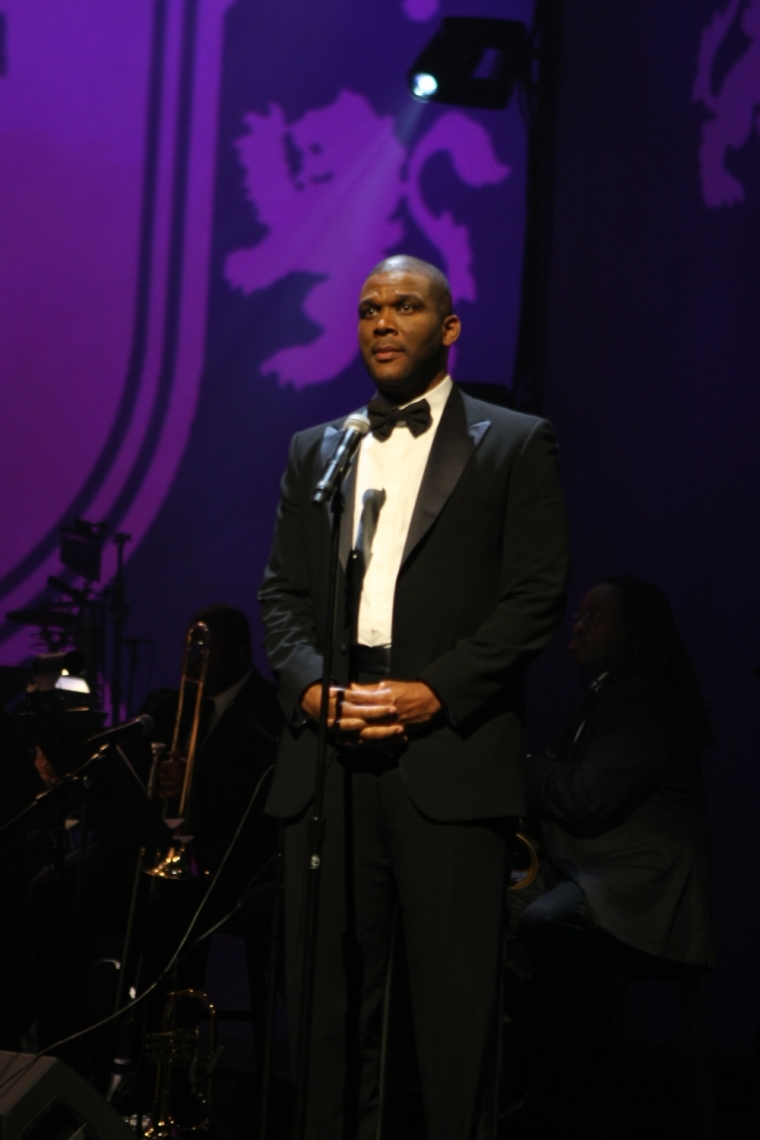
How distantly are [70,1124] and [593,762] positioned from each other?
73.7 inches

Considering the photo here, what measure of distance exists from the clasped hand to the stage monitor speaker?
27.8 inches

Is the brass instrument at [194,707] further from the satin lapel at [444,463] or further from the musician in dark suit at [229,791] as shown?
the satin lapel at [444,463]

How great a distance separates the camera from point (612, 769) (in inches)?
131

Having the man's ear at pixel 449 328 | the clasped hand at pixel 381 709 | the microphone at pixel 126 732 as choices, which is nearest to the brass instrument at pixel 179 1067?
the microphone at pixel 126 732

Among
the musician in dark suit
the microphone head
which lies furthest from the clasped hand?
the musician in dark suit

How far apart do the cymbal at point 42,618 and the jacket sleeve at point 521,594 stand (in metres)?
2.45

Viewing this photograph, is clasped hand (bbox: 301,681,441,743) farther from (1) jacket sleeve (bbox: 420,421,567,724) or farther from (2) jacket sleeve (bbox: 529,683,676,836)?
(2) jacket sleeve (bbox: 529,683,676,836)

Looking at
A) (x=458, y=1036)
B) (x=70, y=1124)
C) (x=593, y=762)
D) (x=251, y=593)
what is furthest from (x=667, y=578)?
(x=70, y=1124)

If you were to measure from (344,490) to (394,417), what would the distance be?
0.17m

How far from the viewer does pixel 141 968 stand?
11.0 feet

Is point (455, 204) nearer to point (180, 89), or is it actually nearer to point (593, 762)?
point (180, 89)

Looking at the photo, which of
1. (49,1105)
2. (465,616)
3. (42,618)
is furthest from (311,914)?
(42,618)

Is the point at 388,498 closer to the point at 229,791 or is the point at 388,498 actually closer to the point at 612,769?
the point at 612,769

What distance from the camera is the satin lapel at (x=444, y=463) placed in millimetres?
2203
